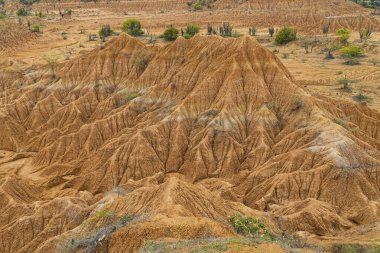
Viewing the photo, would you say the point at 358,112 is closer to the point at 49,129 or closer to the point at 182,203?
the point at 182,203

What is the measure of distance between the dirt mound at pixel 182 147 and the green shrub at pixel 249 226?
75cm

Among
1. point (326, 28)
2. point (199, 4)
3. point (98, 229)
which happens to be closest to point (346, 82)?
point (326, 28)

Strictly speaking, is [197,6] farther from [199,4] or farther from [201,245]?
[201,245]

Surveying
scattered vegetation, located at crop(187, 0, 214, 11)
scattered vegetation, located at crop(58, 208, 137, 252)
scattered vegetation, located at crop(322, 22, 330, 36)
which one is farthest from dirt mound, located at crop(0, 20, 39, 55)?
scattered vegetation, located at crop(58, 208, 137, 252)

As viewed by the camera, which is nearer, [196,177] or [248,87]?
[196,177]

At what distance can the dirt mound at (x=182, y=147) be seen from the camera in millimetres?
31156

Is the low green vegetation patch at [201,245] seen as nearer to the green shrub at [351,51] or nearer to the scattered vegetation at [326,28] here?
the green shrub at [351,51]

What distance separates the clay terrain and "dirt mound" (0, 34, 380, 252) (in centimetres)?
13

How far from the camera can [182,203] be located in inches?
1113

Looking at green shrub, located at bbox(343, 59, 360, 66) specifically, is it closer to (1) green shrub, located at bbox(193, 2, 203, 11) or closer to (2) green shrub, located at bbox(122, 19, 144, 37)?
(2) green shrub, located at bbox(122, 19, 144, 37)

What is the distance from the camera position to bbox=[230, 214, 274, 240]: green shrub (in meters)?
27.2

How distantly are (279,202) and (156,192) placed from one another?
40.4ft

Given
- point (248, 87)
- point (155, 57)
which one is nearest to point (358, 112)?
point (248, 87)

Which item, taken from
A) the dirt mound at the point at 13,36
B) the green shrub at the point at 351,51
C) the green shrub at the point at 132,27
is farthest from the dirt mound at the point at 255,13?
the dirt mound at the point at 13,36
